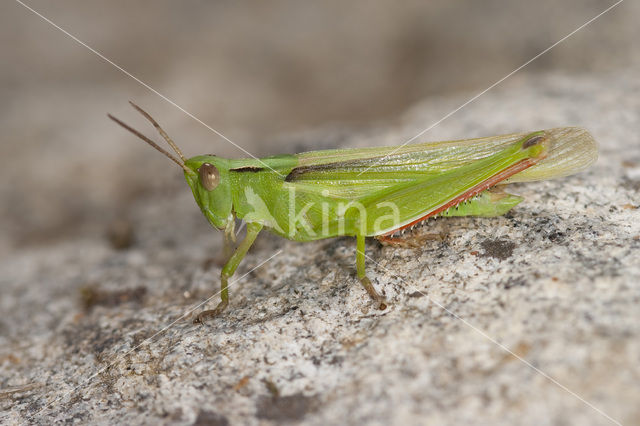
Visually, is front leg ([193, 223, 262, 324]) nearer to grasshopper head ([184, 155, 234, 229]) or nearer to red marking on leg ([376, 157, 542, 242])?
grasshopper head ([184, 155, 234, 229])

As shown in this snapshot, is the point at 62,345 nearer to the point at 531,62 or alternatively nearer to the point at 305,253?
the point at 305,253

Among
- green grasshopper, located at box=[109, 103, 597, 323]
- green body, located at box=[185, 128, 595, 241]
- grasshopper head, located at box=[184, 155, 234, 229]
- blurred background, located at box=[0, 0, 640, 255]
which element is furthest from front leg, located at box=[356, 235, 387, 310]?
blurred background, located at box=[0, 0, 640, 255]

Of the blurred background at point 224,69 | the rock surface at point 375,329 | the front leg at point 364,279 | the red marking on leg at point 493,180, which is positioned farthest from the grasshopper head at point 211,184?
the blurred background at point 224,69

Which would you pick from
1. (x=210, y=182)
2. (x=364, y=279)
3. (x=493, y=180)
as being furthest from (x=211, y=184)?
(x=493, y=180)

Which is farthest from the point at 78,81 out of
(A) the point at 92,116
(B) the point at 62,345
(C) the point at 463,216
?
(C) the point at 463,216

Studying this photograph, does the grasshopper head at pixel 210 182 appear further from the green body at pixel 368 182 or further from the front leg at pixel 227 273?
the front leg at pixel 227 273

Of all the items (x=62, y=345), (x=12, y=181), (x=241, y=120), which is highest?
(x=241, y=120)

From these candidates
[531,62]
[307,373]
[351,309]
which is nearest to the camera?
[307,373]

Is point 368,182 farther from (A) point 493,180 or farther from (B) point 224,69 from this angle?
(B) point 224,69
